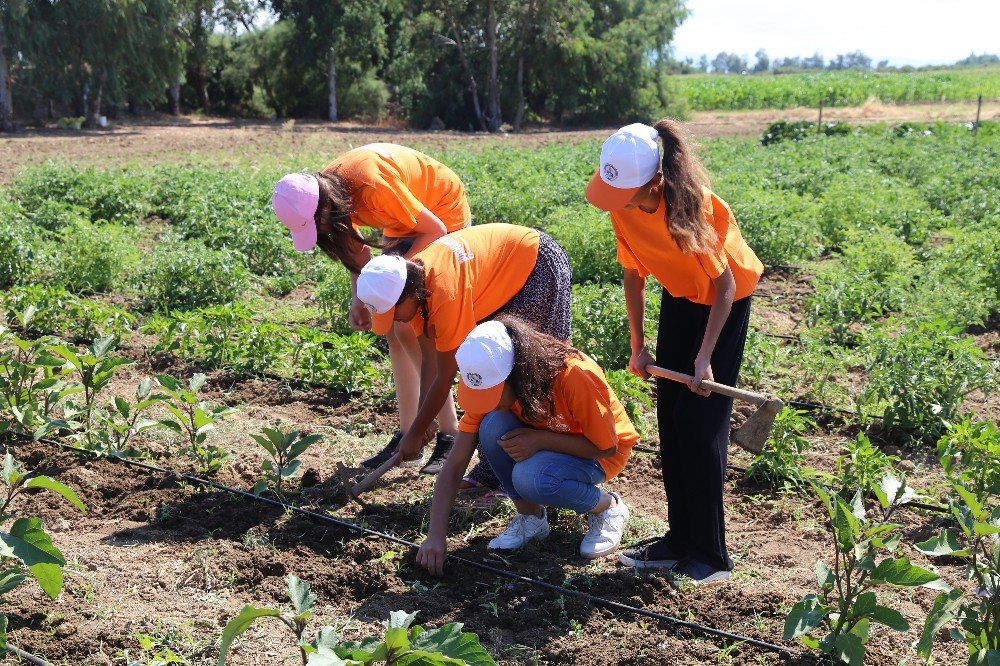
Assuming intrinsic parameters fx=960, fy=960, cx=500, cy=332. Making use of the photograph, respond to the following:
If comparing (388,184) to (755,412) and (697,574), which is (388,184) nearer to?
(755,412)

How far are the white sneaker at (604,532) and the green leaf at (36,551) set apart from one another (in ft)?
5.85

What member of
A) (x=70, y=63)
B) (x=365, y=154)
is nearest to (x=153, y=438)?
(x=365, y=154)

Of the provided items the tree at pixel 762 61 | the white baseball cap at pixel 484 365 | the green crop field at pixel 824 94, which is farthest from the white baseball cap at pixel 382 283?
the tree at pixel 762 61

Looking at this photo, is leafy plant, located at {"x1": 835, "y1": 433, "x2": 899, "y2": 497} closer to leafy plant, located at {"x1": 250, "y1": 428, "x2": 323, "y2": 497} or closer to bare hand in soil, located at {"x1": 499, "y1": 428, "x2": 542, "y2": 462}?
bare hand in soil, located at {"x1": 499, "y1": 428, "x2": 542, "y2": 462}

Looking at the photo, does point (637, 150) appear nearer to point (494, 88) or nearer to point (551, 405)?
point (551, 405)

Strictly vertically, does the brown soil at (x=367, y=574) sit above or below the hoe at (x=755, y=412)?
below

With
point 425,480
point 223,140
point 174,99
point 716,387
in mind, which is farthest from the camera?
point 174,99

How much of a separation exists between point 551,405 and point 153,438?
7.53 ft

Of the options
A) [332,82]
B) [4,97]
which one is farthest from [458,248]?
[332,82]

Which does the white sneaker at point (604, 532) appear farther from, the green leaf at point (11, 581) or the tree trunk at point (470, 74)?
the tree trunk at point (470, 74)

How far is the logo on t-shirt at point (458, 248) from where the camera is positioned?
3490mm

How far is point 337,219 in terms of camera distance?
12.2 feet

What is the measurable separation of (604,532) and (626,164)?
1463 mm

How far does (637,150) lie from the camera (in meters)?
2.86
